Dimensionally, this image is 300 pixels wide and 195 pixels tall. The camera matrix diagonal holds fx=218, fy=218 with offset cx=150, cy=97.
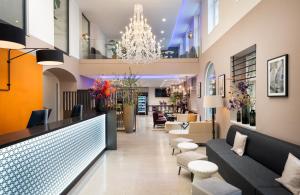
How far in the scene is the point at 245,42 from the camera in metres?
4.95

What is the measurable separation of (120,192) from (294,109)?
301cm

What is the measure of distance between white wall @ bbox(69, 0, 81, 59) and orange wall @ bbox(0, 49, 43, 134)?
3.13m

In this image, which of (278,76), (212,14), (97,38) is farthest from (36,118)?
(97,38)

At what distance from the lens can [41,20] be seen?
659cm

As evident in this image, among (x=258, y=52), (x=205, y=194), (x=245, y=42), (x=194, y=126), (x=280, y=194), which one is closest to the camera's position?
(x=280, y=194)

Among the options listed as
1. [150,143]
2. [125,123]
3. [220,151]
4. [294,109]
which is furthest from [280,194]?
[125,123]

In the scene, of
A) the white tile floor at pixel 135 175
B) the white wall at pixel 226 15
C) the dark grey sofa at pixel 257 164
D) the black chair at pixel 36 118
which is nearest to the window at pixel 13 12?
the black chair at pixel 36 118

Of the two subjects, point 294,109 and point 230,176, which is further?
point 230,176

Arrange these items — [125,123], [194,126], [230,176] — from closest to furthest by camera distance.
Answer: [230,176] < [194,126] < [125,123]

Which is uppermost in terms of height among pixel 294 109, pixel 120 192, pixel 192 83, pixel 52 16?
pixel 52 16

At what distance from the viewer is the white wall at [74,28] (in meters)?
9.09

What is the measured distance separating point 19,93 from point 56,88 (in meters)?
4.67

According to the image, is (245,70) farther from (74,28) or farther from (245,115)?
(74,28)

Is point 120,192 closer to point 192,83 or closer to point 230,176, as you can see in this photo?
point 230,176
